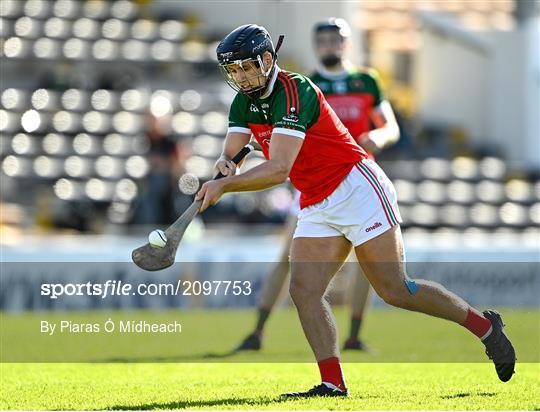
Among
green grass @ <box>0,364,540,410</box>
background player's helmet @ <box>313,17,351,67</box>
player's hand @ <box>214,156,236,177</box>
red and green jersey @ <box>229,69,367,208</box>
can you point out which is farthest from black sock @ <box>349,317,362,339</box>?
player's hand @ <box>214,156,236,177</box>

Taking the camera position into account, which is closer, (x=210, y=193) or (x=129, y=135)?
(x=210, y=193)

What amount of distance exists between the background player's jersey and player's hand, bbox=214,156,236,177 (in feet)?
10.2

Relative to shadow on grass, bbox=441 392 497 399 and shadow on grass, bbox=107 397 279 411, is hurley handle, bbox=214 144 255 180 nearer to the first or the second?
shadow on grass, bbox=107 397 279 411

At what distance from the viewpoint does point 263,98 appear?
6.84 meters

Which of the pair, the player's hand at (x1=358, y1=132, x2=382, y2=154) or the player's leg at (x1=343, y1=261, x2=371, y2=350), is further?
the player's leg at (x1=343, y1=261, x2=371, y2=350)

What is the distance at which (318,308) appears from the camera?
6746mm

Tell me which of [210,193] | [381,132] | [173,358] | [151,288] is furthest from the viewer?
[151,288]

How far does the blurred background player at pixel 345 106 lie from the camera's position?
970 cm

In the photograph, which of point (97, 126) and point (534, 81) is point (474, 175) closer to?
point (534, 81)

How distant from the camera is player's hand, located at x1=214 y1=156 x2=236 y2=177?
270 inches

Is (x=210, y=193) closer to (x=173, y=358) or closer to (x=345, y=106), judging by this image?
(x=173, y=358)

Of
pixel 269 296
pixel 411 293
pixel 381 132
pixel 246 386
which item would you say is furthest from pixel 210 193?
pixel 269 296

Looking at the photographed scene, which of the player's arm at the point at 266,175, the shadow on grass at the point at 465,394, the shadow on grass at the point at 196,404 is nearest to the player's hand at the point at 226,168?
the player's arm at the point at 266,175

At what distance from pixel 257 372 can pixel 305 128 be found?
223 centimetres
